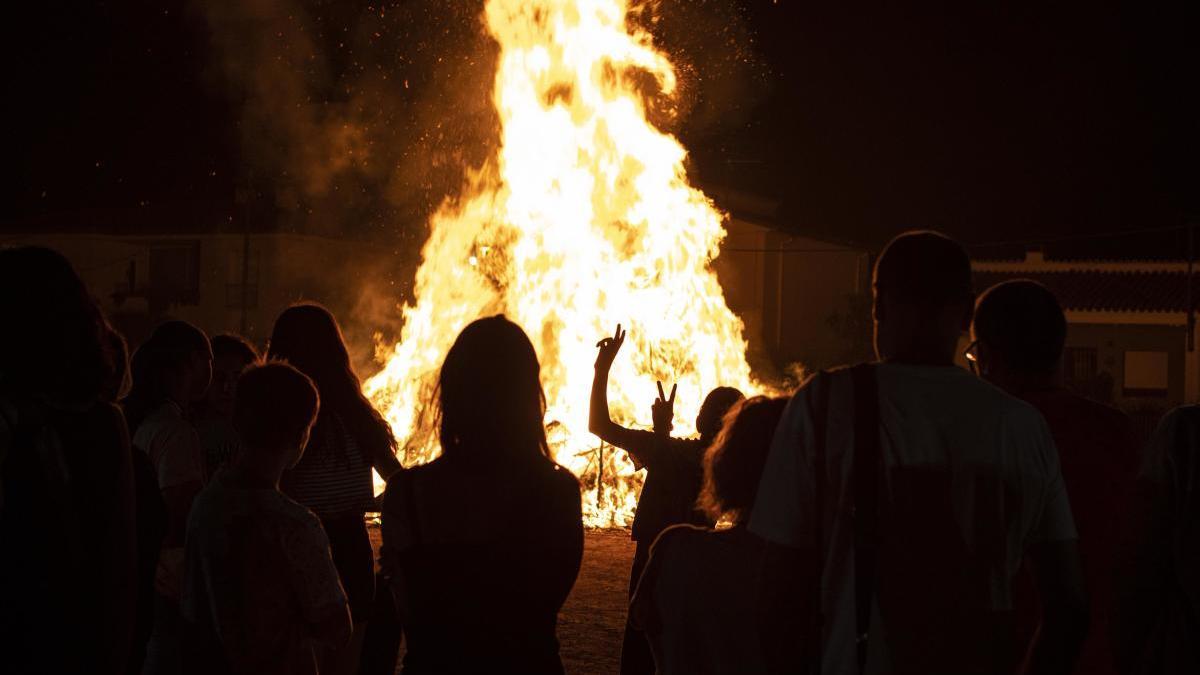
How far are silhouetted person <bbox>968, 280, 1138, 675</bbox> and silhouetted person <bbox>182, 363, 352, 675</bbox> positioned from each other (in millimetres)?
2063

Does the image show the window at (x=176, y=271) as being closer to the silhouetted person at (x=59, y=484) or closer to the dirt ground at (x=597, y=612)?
the dirt ground at (x=597, y=612)

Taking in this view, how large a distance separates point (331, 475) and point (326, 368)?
429 millimetres

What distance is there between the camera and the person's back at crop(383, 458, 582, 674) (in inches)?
124

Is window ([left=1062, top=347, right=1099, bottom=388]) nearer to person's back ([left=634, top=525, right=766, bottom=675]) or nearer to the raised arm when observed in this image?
the raised arm

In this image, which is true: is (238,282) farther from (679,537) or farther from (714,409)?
(679,537)

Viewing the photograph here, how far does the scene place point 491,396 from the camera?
10.7 feet

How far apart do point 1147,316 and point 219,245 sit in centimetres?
3218

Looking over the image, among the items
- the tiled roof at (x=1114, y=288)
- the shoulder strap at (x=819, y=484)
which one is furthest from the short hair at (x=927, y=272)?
the tiled roof at (x=1114, y=288)

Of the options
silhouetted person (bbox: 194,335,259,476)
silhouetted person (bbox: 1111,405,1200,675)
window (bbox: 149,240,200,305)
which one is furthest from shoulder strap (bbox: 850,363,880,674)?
window (bbox: 149,240,200,305)

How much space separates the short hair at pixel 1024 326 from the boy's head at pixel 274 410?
2123 mm

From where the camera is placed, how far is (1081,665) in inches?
146

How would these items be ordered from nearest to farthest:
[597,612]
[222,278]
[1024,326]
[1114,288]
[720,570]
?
[720,570] < [1024,326] < [597,612] < [1114,288] < [222,278]

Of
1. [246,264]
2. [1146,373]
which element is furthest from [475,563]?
[1146,373]

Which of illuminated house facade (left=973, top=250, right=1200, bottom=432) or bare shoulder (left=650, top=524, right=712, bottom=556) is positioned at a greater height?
illuminated house facade (left=973, top=250, right=1200, bottom=432)
